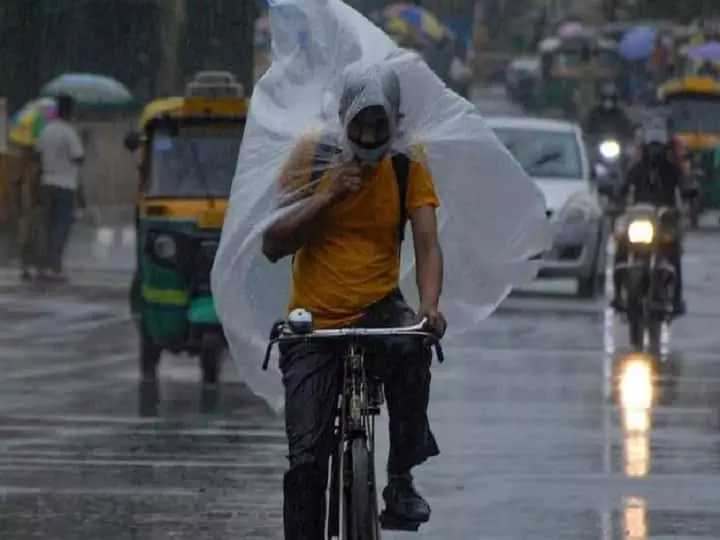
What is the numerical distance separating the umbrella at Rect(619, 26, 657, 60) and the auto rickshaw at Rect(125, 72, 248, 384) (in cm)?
5912

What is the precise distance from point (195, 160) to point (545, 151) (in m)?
9.41

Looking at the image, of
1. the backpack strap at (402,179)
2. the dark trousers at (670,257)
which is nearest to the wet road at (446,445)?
the dark trousers at (670,257)

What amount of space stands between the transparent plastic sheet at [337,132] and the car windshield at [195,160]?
7080mm

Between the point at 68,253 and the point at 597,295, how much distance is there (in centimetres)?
777

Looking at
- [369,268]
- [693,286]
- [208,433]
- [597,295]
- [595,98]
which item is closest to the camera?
[369,268]

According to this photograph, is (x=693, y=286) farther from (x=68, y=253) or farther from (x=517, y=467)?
(x=517, y=467)

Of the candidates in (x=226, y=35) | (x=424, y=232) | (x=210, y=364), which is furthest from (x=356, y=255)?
(x=226, y=35)

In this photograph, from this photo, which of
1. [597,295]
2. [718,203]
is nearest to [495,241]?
[597,295]

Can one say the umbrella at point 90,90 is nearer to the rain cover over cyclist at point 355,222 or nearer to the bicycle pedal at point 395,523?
the rain cover over cyclist at point 355,222

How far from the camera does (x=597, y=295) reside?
24.7 m

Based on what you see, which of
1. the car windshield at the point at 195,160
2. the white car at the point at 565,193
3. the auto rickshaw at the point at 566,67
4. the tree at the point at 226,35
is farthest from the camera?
the auto rickshaw at the point at 566,67

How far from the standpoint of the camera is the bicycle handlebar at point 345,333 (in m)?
7.88

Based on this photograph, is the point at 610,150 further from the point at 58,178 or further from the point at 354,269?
the point at 354,269

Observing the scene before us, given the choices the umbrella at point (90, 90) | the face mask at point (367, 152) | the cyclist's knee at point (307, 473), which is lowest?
the cyclist's knee at point (307, 473)
